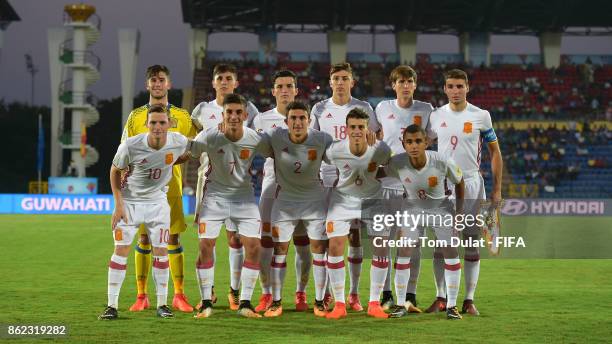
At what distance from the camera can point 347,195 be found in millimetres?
8148

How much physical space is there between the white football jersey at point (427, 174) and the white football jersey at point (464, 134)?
389mm

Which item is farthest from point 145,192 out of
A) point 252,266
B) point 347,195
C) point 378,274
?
point 378,274

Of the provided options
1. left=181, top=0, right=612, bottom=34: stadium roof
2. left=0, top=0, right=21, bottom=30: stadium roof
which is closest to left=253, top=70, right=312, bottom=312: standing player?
left=181, top=0, right=612, bottom=34: stadium roof

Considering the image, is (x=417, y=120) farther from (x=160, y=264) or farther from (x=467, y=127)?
(x=160, y=264)

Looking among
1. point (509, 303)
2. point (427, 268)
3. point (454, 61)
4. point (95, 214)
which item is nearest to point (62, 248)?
point (427, 268)

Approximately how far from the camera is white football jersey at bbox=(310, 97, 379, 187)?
8.59 m

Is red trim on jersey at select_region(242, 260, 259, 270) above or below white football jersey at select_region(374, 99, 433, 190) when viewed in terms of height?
below

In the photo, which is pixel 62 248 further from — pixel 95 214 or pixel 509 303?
pixel 95 214

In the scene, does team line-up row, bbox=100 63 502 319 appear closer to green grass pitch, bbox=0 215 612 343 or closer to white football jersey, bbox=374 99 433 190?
white football jersey, bbox=374 99 433 190

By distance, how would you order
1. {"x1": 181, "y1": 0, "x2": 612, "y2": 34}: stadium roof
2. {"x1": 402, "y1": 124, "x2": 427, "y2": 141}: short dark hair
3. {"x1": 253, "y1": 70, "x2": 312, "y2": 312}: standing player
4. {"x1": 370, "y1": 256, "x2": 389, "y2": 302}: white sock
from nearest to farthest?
1. {"x1": 402, "y1": 124, "x2": 427, "y2": 141}: short dark hair
2. {"x1": 370, "y1": 256, "x2": 389, "y2": 302}: white sock
3. {"x1": 253, "y1": 70, "x2": 312, "y2": 312}: standing player
4. {"x1": 181, "y1": 0, "x2": 612, "y2": 34}: stadium roof

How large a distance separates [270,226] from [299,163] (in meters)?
0.74

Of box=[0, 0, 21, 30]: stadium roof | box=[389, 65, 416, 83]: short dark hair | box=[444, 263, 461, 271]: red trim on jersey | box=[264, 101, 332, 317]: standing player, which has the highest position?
box=[0, 0, 21, 30]: stadium roof

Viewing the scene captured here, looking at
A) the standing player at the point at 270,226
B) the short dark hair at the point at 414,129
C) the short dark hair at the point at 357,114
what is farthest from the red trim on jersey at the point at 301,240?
the short dark hair at the point at 414,129

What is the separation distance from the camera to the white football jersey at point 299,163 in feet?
26.5
